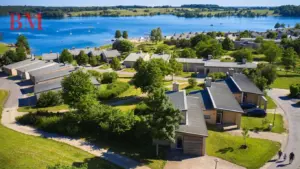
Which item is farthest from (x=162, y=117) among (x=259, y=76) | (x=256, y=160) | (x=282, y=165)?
(x=259, y=76)

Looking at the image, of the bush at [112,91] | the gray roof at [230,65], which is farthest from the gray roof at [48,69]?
the gray roof at [230,65]

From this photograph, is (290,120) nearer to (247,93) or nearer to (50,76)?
(247,93)

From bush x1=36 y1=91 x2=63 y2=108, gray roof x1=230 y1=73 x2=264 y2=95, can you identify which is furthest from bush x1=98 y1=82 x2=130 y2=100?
gray roof x1=230 y1=73 x2=264 y2=95

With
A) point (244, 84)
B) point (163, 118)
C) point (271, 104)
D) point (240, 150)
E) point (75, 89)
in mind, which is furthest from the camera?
point (244, 84)

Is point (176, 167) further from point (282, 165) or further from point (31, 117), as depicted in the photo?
point (31, 117)

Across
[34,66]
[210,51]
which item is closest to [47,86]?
[34,66]
